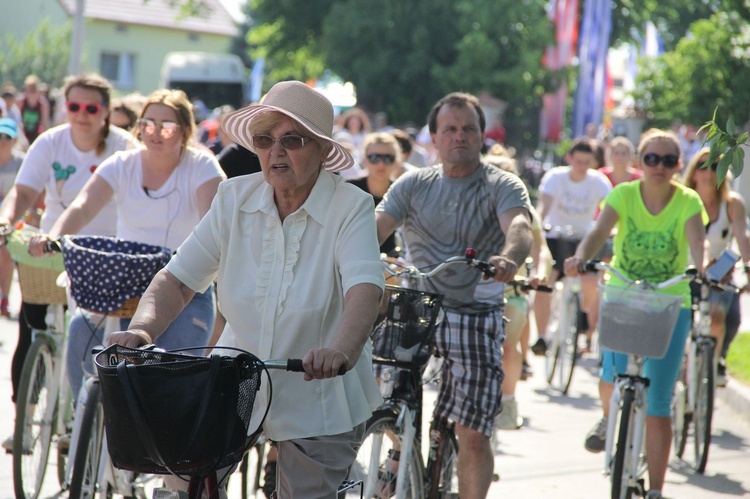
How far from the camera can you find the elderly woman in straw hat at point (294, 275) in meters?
3.48

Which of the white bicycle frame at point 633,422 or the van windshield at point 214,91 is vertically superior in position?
the van windshield at point 214,91

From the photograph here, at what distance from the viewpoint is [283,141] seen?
3533mm

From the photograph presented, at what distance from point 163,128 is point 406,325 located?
1.76m

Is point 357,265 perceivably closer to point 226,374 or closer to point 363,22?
point 226,374

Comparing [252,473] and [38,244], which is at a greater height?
[38,244]

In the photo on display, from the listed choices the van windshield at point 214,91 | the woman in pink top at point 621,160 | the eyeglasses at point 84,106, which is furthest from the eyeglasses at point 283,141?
the van windshield at point 214,91

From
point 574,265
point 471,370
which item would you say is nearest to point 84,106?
point 471,370

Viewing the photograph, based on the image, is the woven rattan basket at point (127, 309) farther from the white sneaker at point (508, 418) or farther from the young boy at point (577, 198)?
the young boy at point (577, 198)

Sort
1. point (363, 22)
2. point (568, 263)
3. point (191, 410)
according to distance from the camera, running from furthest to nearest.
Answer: point (363, 22) < point (568, 263) < point (191, 410)

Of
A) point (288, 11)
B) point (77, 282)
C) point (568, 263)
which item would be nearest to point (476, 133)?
point (568, 263)

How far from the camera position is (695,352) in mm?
7566

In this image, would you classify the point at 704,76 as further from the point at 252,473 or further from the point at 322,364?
the point at 322,364

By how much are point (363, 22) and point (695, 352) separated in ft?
92.9

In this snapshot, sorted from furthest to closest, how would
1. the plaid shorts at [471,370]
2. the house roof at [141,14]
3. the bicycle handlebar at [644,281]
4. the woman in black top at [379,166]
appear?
the house roof at [141,14] → the woman in black top at [379,166] → the bicycle handlebar at [644,281] → the plaid shorts at [471,370]
